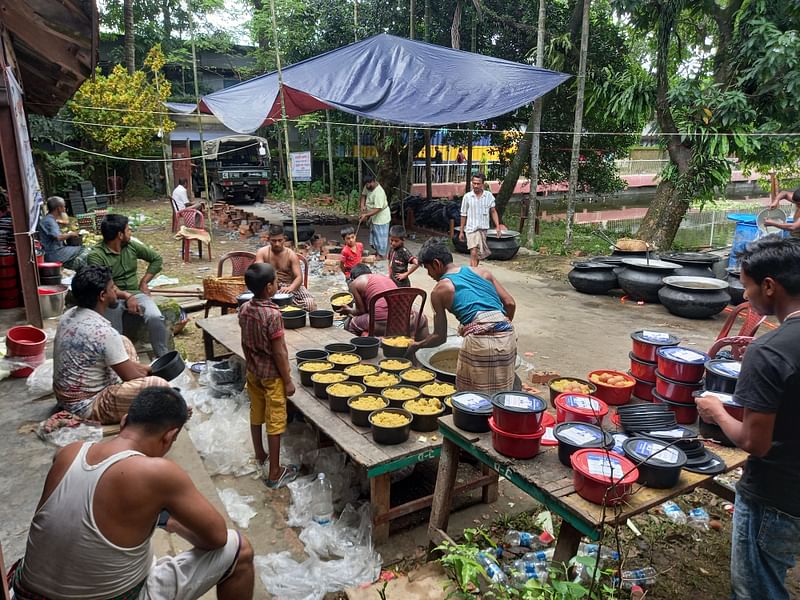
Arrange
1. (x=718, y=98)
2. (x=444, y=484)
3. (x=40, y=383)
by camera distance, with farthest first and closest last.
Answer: (x=718, y=98) → (x=40, y=383) → (x=444, y=484)

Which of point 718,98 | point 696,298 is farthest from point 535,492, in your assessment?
point 718,98

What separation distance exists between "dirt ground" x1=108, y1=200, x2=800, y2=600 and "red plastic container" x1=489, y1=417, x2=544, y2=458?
1.26 m

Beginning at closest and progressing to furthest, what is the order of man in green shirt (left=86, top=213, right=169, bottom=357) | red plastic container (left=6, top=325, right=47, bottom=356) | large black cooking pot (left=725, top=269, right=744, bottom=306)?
1. red plastic container (left=6, top=325, right=47, bottom=356)
2. man in green shirt (left=86, top=213, right=169, bottom=357)
3. large black cooking pot (left=725, top=269, right=744, bottom=306)

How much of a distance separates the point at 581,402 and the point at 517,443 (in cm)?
65

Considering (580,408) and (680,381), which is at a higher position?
(680,381)

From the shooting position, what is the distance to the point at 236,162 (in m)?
19.4

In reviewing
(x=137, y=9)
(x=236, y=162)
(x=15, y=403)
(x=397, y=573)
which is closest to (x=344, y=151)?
(x=236, y=162)

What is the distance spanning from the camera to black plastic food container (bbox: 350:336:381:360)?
15.8 ft

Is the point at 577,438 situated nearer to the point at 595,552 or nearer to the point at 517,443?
the point at 517,443

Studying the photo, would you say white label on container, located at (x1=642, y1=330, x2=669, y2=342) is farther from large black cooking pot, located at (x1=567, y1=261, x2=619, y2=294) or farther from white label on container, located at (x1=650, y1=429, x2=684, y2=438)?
large black cooking pot, located at (x1=567, y1=261, x2=619, y2=294)

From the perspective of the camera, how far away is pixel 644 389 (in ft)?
11.0

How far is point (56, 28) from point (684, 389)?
24.3 ft

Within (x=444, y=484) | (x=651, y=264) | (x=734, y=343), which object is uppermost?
(x=734, y=343)

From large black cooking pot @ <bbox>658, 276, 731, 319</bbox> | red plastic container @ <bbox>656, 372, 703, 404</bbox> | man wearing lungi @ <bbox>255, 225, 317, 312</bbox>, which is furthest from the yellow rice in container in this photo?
Answer: large black cooking pot @ <bbox>658, 276, 731, 319</bbox>
